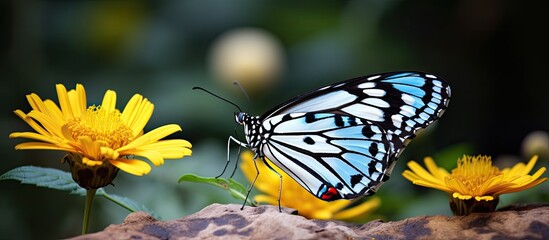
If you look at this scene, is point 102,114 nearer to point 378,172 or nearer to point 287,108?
point 287,108

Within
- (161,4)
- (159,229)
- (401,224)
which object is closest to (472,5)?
(161,4)

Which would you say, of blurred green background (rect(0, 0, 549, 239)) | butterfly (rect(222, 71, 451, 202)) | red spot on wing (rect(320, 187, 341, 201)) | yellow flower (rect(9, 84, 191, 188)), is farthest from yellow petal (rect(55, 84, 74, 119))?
blurred green background (rect(0, 0, 549, 239))

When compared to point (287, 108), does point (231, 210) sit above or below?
below

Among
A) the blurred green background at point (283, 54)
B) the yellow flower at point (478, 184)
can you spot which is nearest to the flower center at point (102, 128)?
the yellow flower at point (478, 184)

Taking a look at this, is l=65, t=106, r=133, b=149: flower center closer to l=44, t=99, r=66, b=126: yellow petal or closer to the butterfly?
l=44, t=99, r=66, b=126: yellow petal

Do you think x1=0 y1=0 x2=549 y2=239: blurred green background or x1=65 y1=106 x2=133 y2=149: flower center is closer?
x1=65 y1=106 x2=133 y2=149: flower center

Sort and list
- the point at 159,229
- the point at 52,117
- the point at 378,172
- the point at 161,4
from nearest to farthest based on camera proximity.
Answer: the point at 159,229, the point at 52,117, the point at 378,172, the point at 161,4
